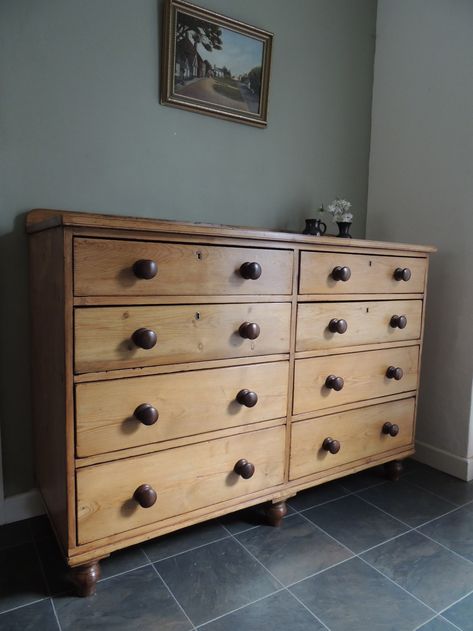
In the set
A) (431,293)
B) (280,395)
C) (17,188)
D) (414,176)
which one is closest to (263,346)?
(280,395)

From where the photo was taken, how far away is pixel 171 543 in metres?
1.53

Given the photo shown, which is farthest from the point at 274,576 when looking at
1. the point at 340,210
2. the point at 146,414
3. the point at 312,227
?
the point at 340,210

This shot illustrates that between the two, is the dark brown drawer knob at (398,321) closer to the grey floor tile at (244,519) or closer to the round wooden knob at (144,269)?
the grey floor tile at (244,519)

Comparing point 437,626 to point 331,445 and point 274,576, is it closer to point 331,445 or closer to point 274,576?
point 274,576

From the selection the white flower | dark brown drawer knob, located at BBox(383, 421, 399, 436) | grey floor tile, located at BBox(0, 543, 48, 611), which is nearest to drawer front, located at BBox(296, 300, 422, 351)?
dark brown drawer knob, located at BBox(383, 421, 399, 436)

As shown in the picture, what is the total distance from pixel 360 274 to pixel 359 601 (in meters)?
1.04

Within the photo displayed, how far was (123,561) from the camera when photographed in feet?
4.71

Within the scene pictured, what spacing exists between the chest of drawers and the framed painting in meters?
0.74

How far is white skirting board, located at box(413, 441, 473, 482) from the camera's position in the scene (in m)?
2.06

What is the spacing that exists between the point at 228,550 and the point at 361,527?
0.51 metres

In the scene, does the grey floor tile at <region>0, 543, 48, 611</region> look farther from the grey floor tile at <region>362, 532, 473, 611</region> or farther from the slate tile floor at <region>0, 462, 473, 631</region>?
the grey floor tile at <region>362, 532, 473, 611</region>

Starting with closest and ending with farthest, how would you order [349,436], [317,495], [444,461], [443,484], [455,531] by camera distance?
[455,531]
[349,436]
[317,495]
[443,484]
[444,461]

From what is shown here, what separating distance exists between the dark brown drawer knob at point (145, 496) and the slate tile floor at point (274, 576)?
26 centimetres

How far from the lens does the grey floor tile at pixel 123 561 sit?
139 cm
